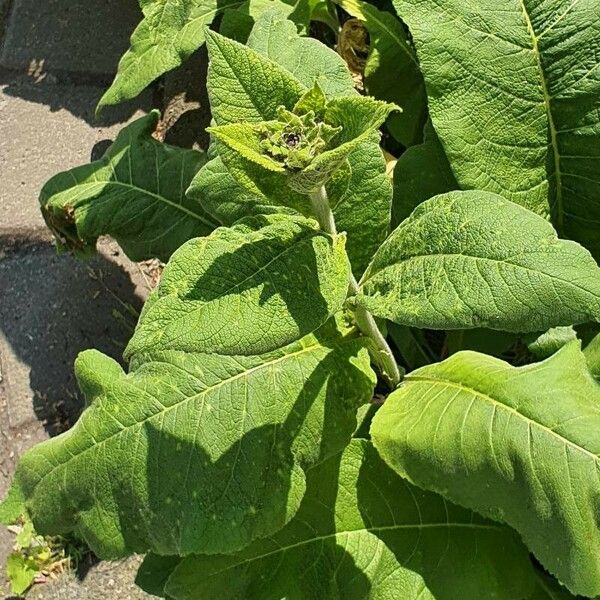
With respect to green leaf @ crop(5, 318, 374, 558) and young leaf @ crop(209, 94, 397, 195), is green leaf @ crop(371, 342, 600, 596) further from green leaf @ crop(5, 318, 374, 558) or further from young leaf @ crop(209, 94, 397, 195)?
young leaf @ crop(209, 94, 397, 195)

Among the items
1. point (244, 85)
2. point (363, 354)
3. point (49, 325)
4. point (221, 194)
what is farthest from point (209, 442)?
point (49, 325)

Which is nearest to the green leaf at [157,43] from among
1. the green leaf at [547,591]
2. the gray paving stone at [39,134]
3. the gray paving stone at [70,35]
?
the gray paving stone at [39,134]

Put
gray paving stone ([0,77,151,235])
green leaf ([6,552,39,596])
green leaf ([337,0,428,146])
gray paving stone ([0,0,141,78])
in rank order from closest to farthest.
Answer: green leaf ([337,0,428,146]) → green leaf ([6,552,39,596]) → gray paving stone ([0,77,151,235]) → gray paving stone ([0,0,141,78])

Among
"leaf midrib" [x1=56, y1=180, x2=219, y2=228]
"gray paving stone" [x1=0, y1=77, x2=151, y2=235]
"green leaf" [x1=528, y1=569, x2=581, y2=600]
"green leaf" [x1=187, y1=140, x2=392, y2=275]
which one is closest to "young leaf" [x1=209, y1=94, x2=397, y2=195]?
"green leaf" [x1=187, y1=140, x2=392, y2=275]

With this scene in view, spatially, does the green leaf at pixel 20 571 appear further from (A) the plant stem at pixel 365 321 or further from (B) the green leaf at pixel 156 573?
(A) the plant stem at pixel 365 321

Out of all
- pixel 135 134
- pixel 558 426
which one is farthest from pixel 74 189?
pixel 558 426

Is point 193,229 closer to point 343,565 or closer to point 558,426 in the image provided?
point 343,565
